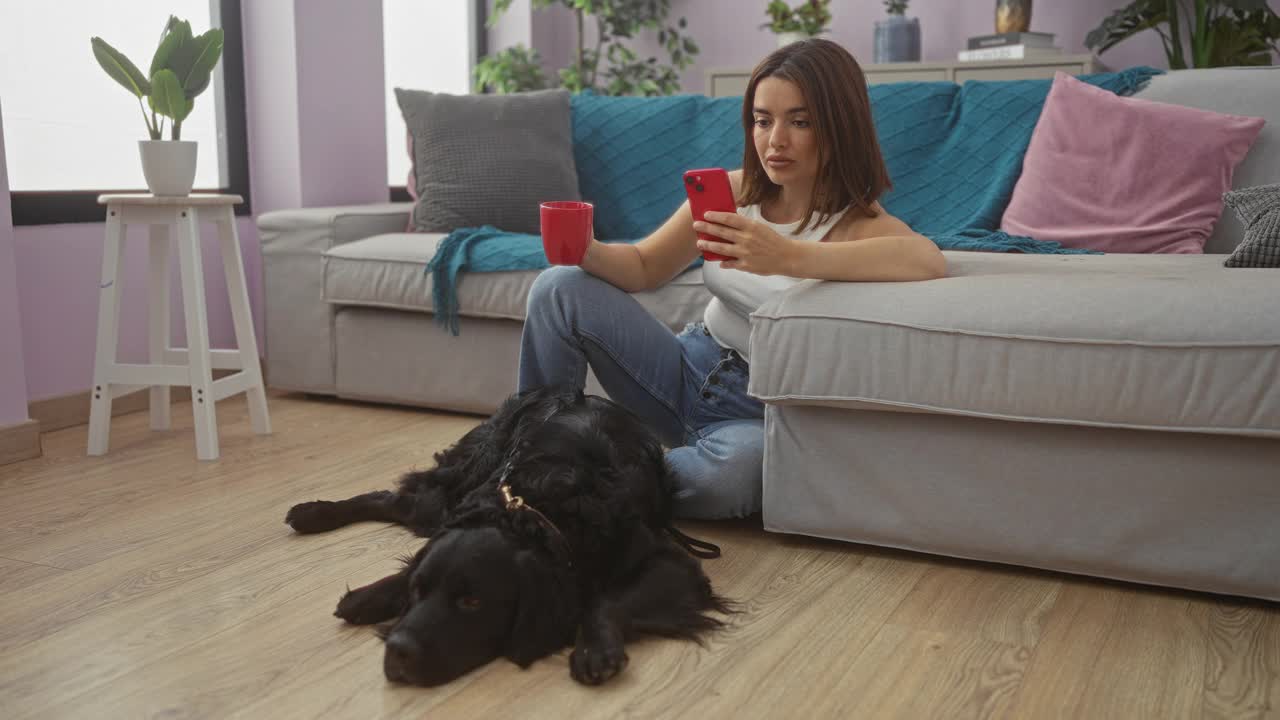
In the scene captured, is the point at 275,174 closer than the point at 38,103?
No

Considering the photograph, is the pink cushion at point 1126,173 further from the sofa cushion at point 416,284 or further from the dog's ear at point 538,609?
the dog's ear at point 538,609

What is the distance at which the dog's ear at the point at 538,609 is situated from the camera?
1210 millimetres

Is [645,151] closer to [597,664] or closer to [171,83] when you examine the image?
[171,83]

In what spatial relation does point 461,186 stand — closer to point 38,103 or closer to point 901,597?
point 38,103

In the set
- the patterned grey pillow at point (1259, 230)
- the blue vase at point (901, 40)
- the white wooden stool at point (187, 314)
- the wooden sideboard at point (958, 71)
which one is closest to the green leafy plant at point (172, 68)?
the white wooden stool at point (187, 314)

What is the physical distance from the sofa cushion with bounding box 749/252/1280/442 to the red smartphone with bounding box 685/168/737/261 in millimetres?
175

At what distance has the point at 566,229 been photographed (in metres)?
1.61

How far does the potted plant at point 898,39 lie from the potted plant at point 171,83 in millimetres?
2853

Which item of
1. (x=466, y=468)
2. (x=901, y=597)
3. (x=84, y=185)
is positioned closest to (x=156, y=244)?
(x=84, y=185)

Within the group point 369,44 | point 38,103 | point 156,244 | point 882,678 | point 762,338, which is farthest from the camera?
point 369,44

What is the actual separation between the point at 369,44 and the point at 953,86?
199cm

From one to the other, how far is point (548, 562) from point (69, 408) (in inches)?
79.1

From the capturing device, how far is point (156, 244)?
2568mm

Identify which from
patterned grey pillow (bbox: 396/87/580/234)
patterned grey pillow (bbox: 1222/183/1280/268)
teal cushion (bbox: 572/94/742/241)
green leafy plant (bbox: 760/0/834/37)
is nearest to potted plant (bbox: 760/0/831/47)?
green leafy plant (bbox: 760/0/834/37)
